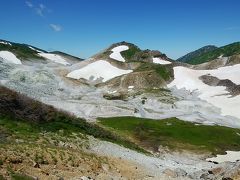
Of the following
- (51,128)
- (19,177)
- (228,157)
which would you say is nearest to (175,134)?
(228,157)

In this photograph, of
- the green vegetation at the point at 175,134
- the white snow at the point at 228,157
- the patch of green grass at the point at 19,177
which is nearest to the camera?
the patch of green grass at the point at 19,177

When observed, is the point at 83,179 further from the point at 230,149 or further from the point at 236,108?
the point at 236,108

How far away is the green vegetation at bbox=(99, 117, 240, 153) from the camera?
340ft

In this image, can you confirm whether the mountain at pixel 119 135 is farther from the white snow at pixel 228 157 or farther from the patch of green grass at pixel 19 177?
the patch of green grass at pixel 19 177

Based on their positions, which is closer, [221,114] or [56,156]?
[56,156]

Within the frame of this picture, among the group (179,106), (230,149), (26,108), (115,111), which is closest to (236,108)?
(179,106)

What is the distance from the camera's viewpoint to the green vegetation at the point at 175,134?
103625 mm

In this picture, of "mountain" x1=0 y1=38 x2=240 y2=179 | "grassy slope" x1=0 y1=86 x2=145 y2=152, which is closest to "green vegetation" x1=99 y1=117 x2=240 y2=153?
"mountain" x1=0 y1=38 x2=240 y2=179

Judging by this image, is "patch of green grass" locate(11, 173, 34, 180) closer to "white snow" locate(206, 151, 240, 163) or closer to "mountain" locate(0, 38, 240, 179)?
"mountain" locate(0, 38, 240, 179)

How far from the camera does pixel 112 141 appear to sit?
68.6 m

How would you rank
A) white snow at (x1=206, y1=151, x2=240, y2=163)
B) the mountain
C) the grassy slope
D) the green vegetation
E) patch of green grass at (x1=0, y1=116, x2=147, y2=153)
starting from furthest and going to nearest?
the green vegetation
white snow at (x1=206, y1=151, x2=240, y2=163)
the grassy slope
patch of green grass at (x1=0, y1=116, x2=147, y2=153)
the mountain

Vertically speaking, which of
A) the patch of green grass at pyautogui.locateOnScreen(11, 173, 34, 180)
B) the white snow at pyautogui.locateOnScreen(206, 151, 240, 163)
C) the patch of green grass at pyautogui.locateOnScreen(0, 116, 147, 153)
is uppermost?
the patch of green grass at pyautogui.locateOnScreen(0, 116, 147, 153)

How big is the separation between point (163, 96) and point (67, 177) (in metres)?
151

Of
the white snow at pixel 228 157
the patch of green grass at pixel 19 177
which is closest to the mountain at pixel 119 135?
the white snow at pixel 228 157
